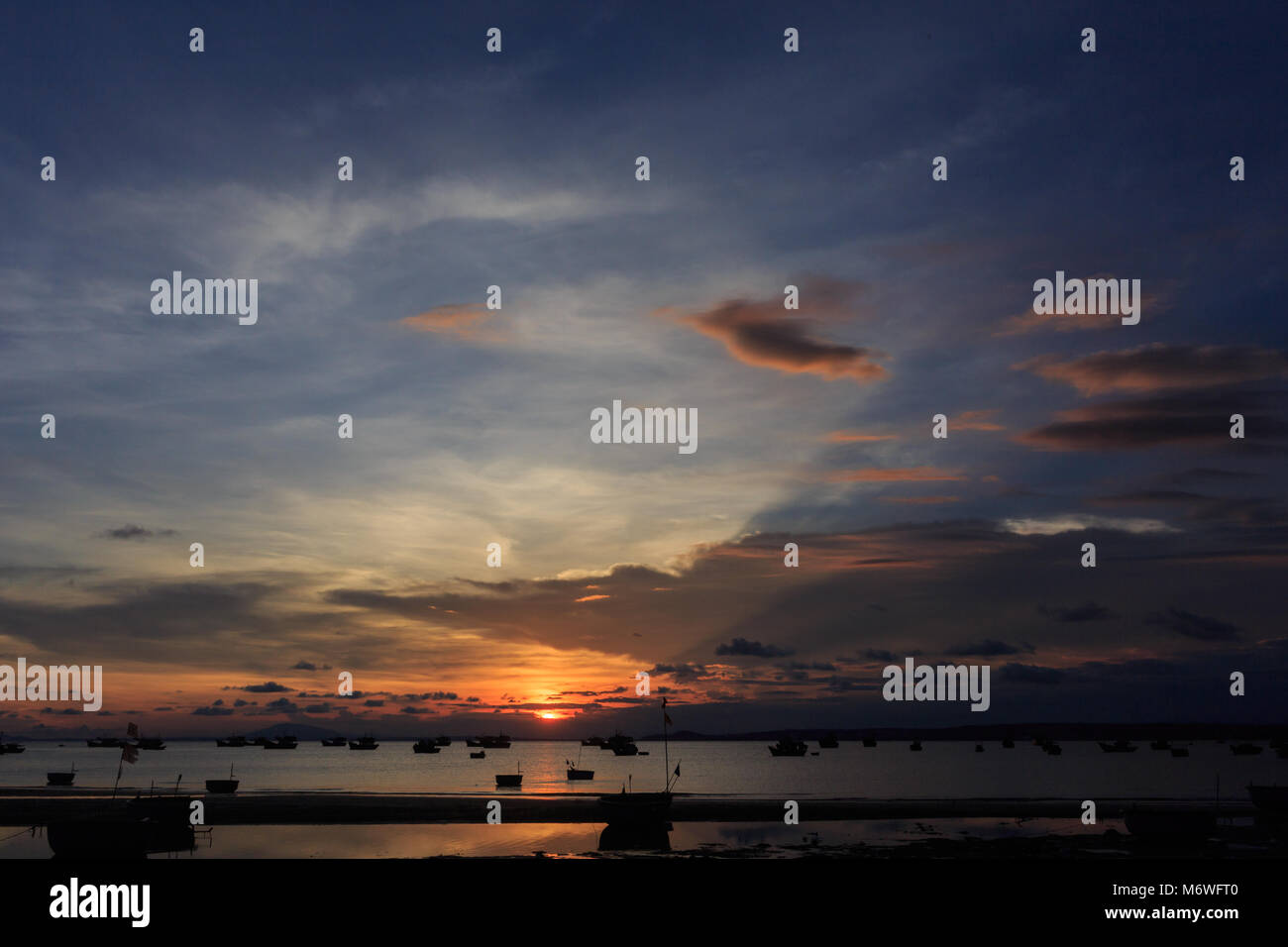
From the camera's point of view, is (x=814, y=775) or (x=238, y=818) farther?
(x=814, y=775)

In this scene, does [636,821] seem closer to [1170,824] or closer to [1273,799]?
[1170,824]

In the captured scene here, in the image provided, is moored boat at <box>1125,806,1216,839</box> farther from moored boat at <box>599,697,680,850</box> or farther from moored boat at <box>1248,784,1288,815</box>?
moored boat at <box>599,697,680,850</box>

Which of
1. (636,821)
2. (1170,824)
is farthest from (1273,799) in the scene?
(636,821)

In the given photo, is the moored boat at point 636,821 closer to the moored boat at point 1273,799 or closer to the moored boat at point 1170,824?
the moored boat at point 1170,824

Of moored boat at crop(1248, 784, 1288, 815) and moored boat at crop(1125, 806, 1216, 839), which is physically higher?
moored boat at crop(1125, 806, 1216, 839)

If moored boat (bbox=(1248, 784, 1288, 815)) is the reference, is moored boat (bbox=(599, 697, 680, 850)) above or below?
above

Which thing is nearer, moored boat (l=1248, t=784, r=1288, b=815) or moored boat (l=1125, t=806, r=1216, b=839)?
moored boat (l=1125, t=806, r=1216, b=839)

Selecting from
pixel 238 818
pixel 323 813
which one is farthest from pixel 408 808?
pixel 238 818

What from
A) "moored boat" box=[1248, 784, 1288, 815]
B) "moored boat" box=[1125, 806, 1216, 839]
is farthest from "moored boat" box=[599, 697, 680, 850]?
"moored boat" box=[1248, 784, 1288, 815]

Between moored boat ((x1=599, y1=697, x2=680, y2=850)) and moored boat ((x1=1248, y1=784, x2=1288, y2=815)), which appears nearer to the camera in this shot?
moored boat ((x1=599, y1=697, x2=680, y2=850))
